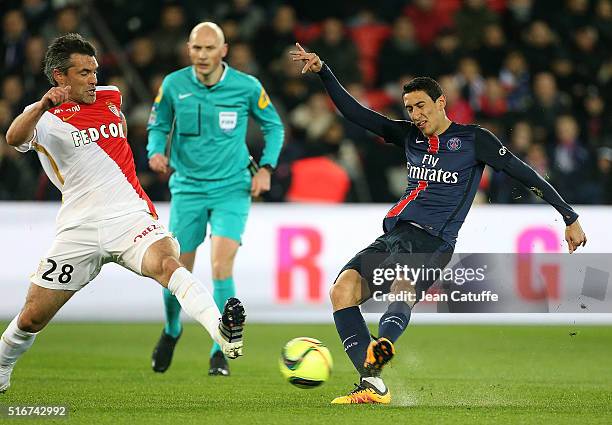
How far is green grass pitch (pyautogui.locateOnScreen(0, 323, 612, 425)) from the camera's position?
6828mm

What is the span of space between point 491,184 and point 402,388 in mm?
6004

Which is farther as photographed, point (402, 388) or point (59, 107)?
point (402, 388)

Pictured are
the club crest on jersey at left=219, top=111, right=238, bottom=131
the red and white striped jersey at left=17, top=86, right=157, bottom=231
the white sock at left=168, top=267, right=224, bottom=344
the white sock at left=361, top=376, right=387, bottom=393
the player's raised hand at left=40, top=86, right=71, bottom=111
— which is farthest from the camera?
the club crest on jersey at left=219, top=111, right=238, bottom=131

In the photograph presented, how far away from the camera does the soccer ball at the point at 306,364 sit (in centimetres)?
697

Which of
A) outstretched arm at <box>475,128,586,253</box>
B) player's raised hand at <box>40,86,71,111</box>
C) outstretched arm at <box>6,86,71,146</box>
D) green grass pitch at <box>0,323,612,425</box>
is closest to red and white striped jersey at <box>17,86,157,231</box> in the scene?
outstretched arm at <box>6,86,71,146</box>

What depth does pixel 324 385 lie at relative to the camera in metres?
8.33

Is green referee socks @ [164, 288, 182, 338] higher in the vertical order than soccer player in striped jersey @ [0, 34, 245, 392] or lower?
lower

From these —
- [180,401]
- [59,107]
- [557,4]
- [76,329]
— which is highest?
[557,4]

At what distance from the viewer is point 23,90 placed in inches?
572

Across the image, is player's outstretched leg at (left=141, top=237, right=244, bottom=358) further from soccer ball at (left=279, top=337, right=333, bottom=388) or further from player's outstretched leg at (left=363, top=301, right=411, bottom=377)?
player's outstretched leg at (left=363, top=301, right=411, bottom=377)

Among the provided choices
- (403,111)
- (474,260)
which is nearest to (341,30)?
(403,111)

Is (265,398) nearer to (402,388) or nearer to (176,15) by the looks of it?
(402,388)

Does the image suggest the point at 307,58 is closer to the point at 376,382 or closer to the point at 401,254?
the point at 401,254

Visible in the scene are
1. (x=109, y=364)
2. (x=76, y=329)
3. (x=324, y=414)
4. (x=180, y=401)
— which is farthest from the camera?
(x=76, y=329)
